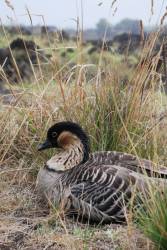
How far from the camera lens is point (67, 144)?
5.77 m

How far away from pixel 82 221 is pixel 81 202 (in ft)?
0.47

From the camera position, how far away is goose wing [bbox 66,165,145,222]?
5.17 m

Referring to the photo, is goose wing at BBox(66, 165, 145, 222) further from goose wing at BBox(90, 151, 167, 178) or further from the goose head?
the goose head

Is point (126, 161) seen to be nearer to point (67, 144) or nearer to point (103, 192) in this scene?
point (103, 192)

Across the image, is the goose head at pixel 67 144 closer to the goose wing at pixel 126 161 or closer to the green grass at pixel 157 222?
the goose wing at pixel 126 161

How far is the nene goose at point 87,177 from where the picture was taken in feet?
17.0

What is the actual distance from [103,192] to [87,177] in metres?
0.19

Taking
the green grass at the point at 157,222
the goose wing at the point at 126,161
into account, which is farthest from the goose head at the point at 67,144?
the green grass at the point at 157,222

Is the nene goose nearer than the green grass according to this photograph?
No

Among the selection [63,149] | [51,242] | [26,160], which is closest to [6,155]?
[26,160]

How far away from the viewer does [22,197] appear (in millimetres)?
5730

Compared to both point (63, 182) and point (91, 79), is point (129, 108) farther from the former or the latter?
point (63, 182)

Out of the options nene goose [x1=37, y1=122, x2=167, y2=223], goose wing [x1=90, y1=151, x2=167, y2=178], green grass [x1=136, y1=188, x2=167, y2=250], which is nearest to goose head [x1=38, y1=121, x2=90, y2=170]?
nene goose [x1=37, y1=122, x2=167, y2=223]

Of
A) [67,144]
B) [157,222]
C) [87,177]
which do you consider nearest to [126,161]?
[87,177]
